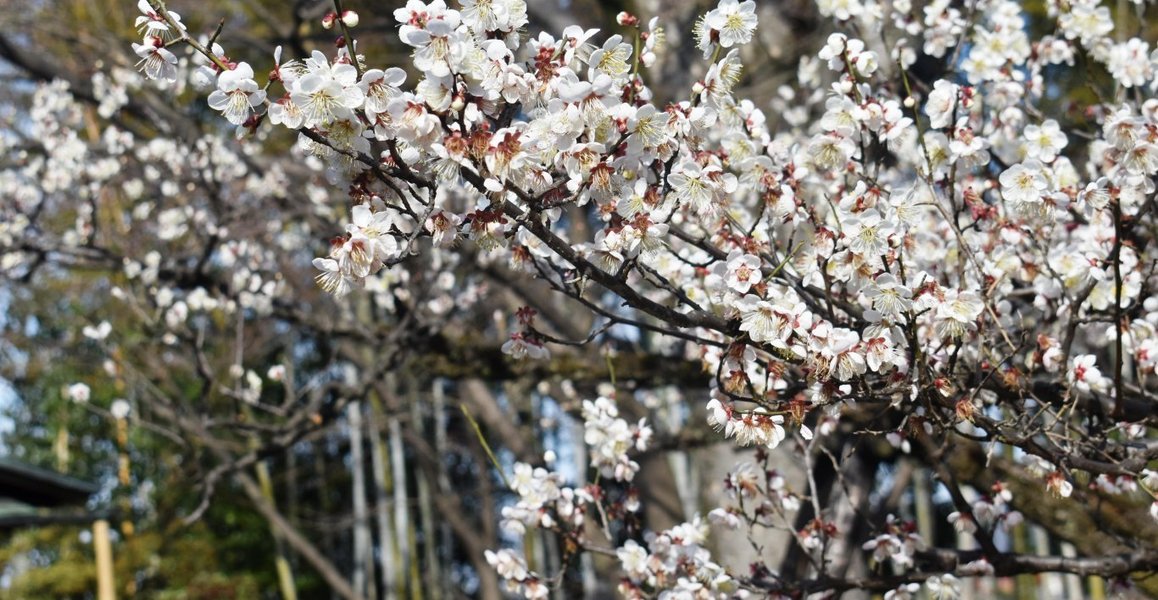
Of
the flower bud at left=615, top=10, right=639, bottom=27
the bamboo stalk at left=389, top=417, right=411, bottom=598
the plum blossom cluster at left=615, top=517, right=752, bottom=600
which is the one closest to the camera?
the flower bud at left=615, top=10, right=639, bottom=27

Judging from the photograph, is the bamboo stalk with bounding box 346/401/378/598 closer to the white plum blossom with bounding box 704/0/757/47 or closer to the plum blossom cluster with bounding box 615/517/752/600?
the plum blossom cluster with bounding box 615/517/752/600

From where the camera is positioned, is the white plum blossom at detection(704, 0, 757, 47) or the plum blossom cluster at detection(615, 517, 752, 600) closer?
the white plum blossom at detection(704, 0, 757, 47)

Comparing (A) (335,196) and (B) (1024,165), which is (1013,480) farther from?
(A) (335,196)

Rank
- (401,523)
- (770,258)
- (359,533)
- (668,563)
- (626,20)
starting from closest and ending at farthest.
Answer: (626,20), (770,258), (668,563), (359,533), (401,523)

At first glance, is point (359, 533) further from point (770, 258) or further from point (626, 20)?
point (626, 20)

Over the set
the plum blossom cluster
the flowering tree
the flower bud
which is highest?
the flower bud

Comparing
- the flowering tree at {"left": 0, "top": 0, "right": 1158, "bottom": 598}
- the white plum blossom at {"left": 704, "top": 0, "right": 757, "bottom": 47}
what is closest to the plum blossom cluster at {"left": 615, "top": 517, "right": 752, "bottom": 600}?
the flowering tree at {"left": 0, "top": 0, "right": 1158, "bottom": 598}

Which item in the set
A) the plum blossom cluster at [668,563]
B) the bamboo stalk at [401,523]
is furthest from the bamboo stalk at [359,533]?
the plum blossom cluster at [668,563]

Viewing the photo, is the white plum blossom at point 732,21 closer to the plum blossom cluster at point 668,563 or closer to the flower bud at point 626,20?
the flower bud at point 626,20

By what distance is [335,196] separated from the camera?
19.5 feet

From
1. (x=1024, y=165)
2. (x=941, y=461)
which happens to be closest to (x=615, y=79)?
(x=1024, y=165)

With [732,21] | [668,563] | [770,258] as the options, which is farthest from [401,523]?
[732,21]

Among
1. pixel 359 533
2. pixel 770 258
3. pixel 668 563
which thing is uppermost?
pixel 359 533

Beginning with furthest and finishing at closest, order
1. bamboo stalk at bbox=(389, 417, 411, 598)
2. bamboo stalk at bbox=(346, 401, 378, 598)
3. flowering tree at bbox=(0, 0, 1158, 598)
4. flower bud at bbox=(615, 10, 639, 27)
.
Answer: bamboo stalk at bbox=(389, 417, 411, 598)
bamboo stalk at bbox=(346, 401, 378, 598)
flower bud at bbox=(615, 10, 639, 27)
flowering tree at bbox=(0, 0, 1158, 598)
